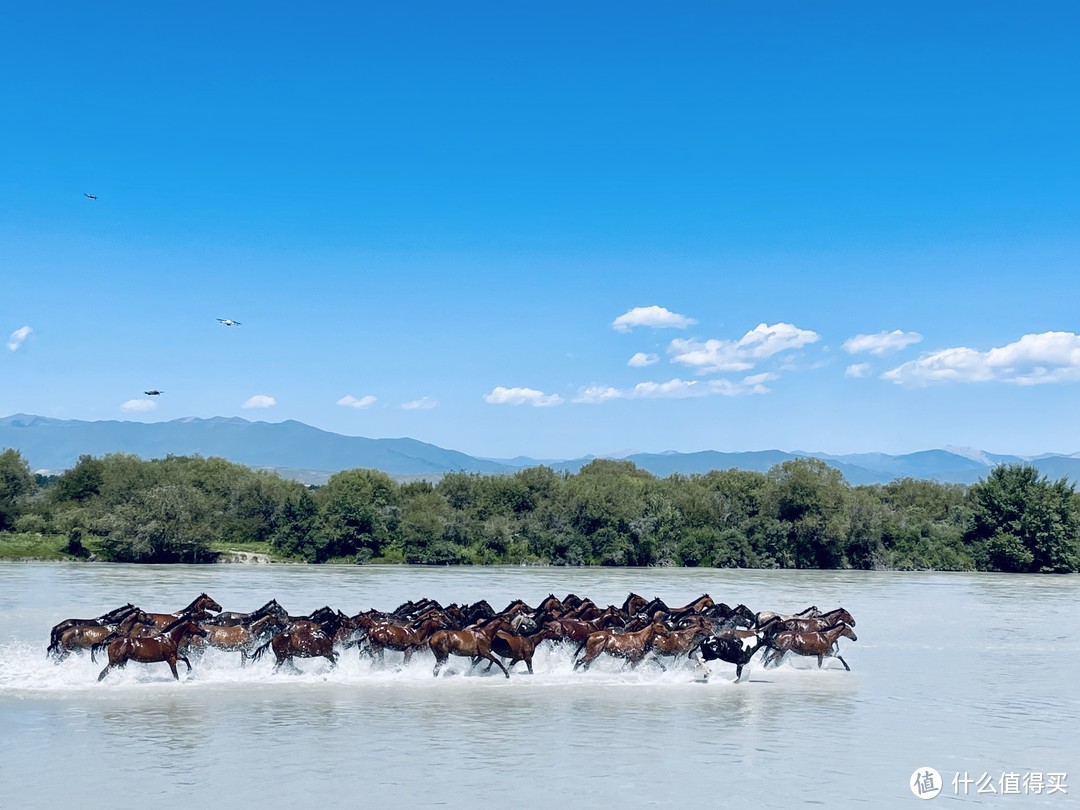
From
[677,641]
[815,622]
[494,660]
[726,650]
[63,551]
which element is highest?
[63,551]

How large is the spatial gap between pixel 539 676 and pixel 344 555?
37572mm

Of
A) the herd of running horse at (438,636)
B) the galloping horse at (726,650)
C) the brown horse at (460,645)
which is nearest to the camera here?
the herd of running horse at (438,636)

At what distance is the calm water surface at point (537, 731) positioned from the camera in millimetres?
10359

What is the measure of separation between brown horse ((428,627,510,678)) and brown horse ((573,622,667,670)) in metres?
1.27

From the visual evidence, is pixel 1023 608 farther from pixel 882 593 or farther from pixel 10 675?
pixel 10 675

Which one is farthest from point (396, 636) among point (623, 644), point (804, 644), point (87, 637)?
point (804, 644)

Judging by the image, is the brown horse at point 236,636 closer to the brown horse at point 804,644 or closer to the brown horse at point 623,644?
the brown horse at point 623,644

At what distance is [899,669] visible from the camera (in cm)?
1825

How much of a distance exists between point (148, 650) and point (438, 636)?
4019 mm

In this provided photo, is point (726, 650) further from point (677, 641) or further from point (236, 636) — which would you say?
point (236, 636)

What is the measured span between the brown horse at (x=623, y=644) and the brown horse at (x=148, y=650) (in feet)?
18.9

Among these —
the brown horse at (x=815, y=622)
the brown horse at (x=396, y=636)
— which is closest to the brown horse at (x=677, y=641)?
the brown horse at (x=815, y=622)

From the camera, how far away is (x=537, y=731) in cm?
1281

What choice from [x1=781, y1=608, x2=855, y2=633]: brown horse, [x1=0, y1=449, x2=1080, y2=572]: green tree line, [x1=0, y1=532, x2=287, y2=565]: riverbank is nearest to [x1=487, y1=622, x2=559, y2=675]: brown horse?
[x1=781, y1=608, x2=855, y2=633]: brown horse
